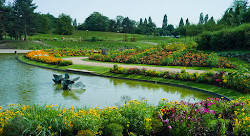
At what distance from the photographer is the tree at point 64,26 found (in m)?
68.8

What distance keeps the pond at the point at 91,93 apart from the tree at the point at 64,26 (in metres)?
58.4

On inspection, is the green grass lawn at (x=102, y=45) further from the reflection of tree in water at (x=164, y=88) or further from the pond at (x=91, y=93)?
the pond at (x=91, y=93)

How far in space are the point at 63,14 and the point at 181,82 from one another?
69.9 meters

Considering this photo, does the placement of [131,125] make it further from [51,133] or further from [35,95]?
[35,95]

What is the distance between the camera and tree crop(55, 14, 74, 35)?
68.8 metres

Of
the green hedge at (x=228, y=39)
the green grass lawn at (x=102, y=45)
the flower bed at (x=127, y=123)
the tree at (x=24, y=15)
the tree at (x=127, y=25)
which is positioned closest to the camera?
the flower bed at (x=127, y=123)

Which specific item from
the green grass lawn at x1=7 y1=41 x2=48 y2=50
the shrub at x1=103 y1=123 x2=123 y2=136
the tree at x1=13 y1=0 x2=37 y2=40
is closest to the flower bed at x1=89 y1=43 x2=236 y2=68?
the shrub at x1=103 y1=123 x2=123 y2=136

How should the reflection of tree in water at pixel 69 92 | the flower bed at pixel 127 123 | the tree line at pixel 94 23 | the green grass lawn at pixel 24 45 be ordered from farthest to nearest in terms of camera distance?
the green grass lawn at pixel 24 45, the tree line at pixel 94 23, the reflection of tree in water at pixel 69 92, the flower bed at pixel 127 123

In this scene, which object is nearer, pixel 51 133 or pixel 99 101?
pixel 51 133

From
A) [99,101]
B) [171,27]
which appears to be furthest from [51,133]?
[171,27]

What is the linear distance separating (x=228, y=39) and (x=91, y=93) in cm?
1387

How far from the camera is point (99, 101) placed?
346 inches

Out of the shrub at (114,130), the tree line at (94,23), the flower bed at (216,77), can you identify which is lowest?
the shrub at (114,130)

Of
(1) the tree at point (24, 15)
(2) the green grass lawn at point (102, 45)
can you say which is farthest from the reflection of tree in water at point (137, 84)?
(1) the tree at point (24, 15)
